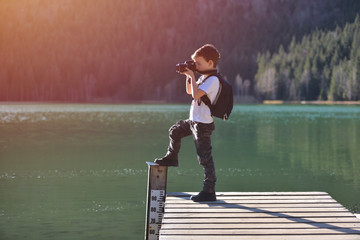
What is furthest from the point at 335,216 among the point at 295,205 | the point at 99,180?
the point at 99,180

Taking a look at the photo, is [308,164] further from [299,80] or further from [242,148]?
[299,80]

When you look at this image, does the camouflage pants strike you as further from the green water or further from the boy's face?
the green water

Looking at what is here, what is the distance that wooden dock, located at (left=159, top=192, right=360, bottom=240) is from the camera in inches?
226

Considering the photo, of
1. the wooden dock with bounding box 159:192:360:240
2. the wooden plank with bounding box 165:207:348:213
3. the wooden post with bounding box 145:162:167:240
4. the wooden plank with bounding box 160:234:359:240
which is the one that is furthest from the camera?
the wooden post with bounding box 145:162:167:240

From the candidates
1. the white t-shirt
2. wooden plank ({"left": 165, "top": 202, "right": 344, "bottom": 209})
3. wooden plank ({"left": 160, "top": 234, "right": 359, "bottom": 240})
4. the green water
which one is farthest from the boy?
the green water

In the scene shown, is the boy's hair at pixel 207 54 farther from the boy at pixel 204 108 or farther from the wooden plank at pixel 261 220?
the wooden plank at pixel 261 220

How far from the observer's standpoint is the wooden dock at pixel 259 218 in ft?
18.8

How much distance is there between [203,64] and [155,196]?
1.99 m

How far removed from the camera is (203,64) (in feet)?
23.9

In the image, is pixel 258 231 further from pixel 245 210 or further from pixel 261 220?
pixel 245 210

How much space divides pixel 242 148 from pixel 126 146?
18.6ft

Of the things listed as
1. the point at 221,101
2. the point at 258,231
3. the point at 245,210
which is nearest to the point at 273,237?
the point at 258,231

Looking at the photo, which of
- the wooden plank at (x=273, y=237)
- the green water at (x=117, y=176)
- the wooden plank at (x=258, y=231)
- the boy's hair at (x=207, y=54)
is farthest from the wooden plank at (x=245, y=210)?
the green water at (x=117, y=176)

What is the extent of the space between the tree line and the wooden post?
142059mm
